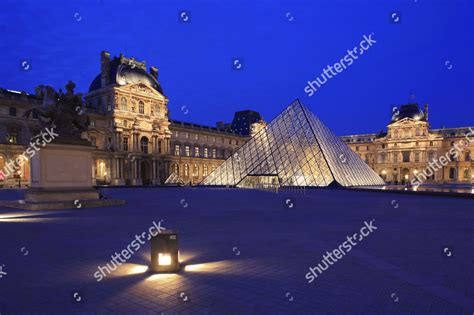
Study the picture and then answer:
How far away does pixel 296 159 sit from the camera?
95.0 feet

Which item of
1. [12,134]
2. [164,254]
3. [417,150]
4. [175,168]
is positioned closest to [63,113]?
[164,254]

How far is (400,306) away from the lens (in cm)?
327

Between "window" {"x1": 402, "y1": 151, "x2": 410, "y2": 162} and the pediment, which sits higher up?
the pediment

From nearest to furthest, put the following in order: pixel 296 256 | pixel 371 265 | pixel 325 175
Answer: pixel 371 265 → pixel 296 256 → pixel 325 175

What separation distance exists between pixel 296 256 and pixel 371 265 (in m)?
1.11

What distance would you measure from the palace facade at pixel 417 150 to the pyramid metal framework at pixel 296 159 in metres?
35.5

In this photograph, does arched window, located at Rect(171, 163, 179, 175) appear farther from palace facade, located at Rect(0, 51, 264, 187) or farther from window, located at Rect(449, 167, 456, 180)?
window, located at Rect(449, 167, 456, 180)

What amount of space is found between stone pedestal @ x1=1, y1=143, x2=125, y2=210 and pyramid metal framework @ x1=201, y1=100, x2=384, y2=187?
17964 millimetres

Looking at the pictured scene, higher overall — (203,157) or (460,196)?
(203,157)

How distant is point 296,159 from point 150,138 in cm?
2680

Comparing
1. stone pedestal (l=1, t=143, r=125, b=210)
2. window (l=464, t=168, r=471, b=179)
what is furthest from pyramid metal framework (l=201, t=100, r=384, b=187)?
window (l=464, t=168, r=471, b=179)

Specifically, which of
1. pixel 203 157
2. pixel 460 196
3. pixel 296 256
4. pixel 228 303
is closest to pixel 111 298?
pixel 228 303

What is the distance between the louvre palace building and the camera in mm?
36562

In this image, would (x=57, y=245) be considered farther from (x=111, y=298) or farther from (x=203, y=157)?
(x=203, y=157)
